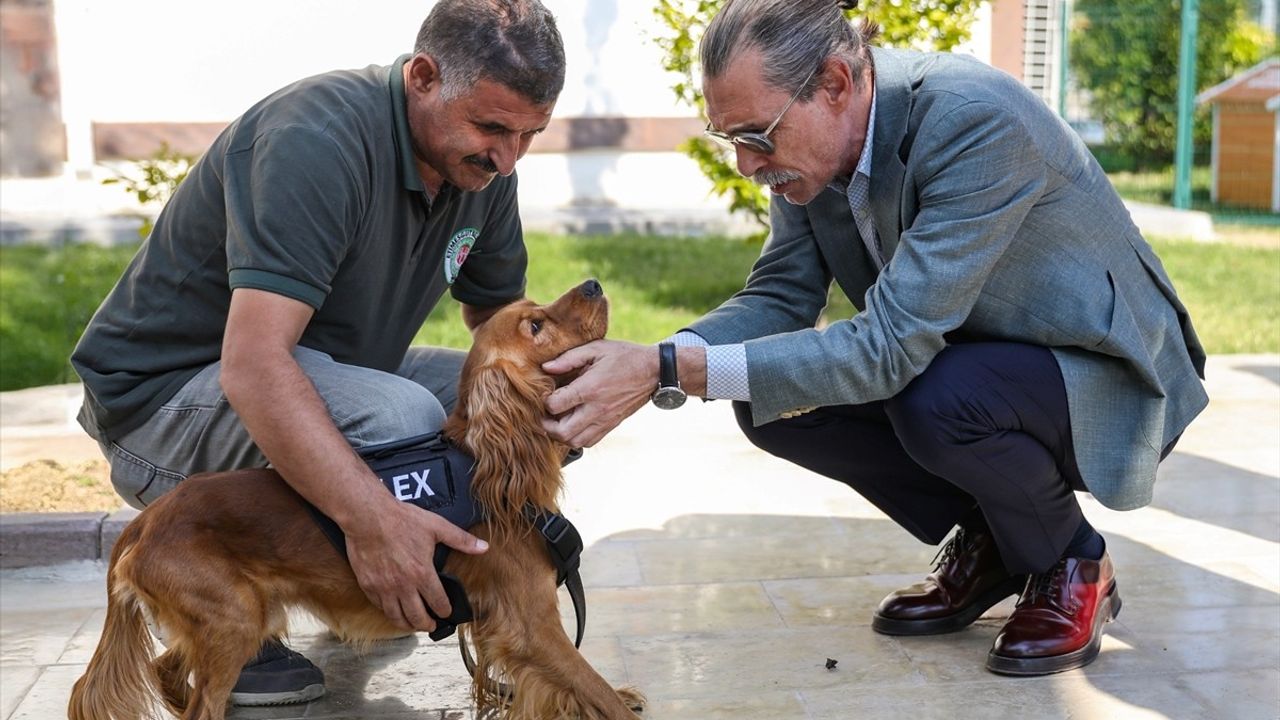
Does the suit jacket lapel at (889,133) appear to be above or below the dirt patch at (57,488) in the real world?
above

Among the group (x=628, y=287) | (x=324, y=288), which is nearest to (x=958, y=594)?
(x=324, y=288)

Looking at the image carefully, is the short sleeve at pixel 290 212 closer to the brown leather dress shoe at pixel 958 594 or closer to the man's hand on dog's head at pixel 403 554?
the man's hand on dog's head at pixel 403 554

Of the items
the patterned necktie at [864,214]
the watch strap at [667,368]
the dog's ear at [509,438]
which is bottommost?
the dog's ear at [509,438]

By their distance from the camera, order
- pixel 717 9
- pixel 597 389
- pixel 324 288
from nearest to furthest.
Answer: pixel 324 288
pixel 597 389
pixel 717 9

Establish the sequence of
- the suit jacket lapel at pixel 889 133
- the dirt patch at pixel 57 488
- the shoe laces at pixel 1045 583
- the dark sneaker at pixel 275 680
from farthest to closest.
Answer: the dirt patch at pixel 57 488, the shoe laces at pixel 1045 583, the dark sneaker at pixel 275 680, the suit jacket lapel at pixel 889 133

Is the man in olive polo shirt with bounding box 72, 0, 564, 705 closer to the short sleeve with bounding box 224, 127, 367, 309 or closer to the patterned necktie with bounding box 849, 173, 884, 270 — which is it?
the short sleeve with bounding box 224, 127, 367, 309

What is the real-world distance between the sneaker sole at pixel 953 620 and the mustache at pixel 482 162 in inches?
58.2

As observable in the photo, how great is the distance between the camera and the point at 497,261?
3.61 m

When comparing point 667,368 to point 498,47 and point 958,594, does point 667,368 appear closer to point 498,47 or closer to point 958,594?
point 498,47

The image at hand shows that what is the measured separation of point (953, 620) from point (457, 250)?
5.06ft

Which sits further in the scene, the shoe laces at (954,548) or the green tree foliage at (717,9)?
the green tree foliage at (717,9)

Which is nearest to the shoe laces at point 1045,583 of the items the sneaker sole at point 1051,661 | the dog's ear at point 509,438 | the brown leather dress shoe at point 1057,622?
the brown leather dress shoe at point 1057,622

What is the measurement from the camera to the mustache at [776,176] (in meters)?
2.95

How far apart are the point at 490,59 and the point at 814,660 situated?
5.21ft
